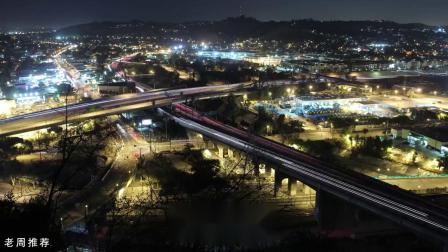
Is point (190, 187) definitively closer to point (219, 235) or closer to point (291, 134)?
point (219, 235)

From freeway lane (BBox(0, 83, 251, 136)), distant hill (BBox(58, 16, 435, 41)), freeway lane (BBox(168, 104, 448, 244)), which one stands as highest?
distant hill (BBox(58, 16, 435, 41))

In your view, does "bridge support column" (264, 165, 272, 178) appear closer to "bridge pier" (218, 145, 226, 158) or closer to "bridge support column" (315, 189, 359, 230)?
"bridge pier" (218, 145, 226, 158)

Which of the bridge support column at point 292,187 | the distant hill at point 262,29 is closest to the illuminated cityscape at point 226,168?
the bridge support column at point 292,187

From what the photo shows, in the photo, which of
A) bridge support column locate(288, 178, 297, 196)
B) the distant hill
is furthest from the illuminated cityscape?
the distant hill

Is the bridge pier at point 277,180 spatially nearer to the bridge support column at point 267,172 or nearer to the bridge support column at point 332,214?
the bridge support column at point 267,172

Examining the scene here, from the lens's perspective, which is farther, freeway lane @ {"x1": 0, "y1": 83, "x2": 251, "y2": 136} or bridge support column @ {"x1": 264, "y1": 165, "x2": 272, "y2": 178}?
freeway lane @ {"x1": 0, "y1": 83, "x2": 251, "y2": 136}

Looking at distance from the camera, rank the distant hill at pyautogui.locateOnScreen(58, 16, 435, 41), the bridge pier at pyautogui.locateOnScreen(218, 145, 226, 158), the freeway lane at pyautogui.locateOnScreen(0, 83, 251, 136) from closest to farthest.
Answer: the bridge pier at pyautogui.locateOnScreen(218, 145, 226, 158), the freeway lane at pyautogui.locateOnScreen(0, 83, 251, 136), the distant hill at pyautogui.locateOnScreen(58, 16, 435, 41)

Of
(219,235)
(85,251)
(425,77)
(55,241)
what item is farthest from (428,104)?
(55,241)
